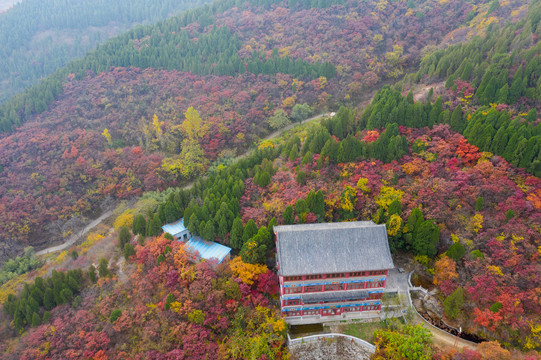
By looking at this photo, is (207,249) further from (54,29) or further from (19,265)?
(54,29)

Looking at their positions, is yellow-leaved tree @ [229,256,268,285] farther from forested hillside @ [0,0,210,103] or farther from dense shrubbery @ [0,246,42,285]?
forested hillside @ [0,0,210,103]

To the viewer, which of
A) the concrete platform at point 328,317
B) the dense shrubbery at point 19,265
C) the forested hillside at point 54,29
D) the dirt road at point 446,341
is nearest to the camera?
the dirt road at point 446,341

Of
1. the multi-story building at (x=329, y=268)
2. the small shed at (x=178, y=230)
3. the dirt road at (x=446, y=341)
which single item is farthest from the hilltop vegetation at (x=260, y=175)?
the multi-story building at (x=329, y=268)

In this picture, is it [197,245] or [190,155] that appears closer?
[197,245]

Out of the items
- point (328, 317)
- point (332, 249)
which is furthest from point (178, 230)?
point (328, 317)

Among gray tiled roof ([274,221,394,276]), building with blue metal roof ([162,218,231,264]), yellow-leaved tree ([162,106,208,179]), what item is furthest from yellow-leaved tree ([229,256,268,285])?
yellow-leaved tree ([162,106,208,179])

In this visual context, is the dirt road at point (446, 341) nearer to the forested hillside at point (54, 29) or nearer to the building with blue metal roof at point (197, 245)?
the building with blue metal roof at point (197, 245)

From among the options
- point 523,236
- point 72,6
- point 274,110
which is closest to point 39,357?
point 523,236

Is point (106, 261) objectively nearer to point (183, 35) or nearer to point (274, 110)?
point (274, 110)
